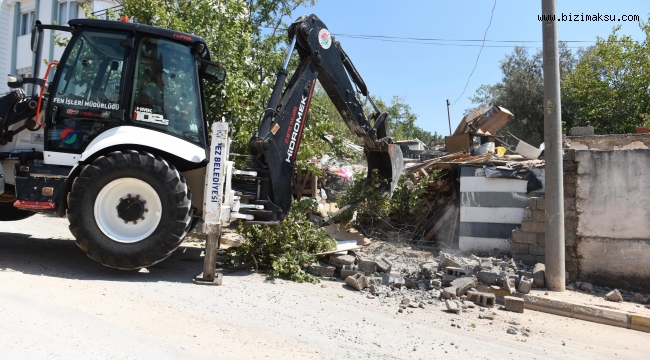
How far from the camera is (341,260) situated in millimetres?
7570

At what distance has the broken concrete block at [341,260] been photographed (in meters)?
7.55

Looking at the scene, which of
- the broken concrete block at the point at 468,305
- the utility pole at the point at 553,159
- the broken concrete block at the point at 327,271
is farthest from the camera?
the broken concrete block at the point at 327,271

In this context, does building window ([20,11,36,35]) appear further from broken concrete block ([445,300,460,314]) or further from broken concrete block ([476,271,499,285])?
broken concrete block ([445,300,460,314])

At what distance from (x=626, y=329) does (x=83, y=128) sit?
711 cm

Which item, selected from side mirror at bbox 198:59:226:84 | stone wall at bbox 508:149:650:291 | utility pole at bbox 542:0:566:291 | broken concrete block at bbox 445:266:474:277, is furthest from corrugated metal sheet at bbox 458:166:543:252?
side mirror at bbox 198:59:226:84

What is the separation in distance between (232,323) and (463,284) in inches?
137

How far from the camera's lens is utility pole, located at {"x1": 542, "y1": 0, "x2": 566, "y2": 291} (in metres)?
7.26

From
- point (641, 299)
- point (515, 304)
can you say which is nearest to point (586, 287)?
point (641, 299)

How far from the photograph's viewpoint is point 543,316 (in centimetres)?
645

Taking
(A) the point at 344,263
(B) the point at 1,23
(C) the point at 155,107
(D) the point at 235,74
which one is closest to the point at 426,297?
(A) the point at 344,263

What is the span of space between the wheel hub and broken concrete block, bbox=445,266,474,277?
4.39 meters

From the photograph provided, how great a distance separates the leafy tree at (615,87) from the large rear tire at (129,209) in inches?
733

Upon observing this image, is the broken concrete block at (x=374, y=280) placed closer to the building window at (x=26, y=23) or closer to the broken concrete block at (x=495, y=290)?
the broken concrete block at (x=495, y=290)

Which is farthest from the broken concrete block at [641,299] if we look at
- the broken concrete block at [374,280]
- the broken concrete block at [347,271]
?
the broken concrete block at [347,271]
